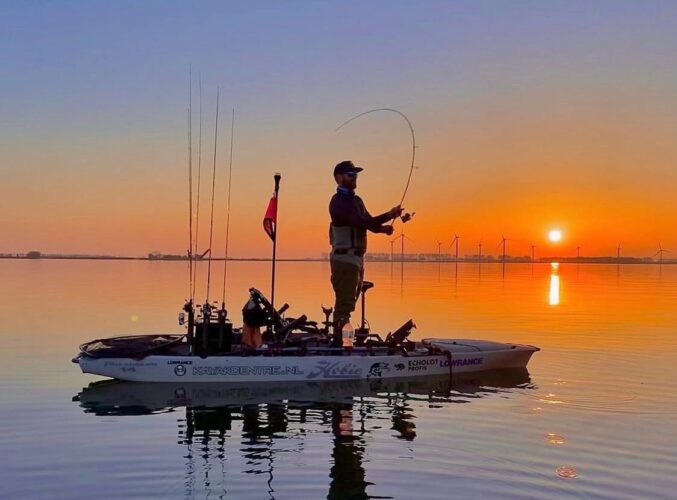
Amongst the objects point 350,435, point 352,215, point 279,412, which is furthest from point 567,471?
point 352,215

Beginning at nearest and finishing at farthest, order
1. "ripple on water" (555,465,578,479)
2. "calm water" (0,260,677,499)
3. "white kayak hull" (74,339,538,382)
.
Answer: "calm water" (0,260,677,499)
"ripple on water" (555,465,578,479)
"white kayak hull" (74,339,538,382)

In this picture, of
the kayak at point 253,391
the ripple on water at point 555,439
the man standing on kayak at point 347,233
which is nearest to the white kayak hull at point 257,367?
the kayak at point 253,391

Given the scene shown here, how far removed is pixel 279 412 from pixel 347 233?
12.3 ft

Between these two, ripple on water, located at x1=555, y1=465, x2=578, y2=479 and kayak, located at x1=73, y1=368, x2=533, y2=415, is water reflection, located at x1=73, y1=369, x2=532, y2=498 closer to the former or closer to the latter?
kayak, located at x1=73, y1=368, x2=533, y2=415

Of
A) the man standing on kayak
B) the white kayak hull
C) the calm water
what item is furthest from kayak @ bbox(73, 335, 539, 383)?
the man standing on kayak

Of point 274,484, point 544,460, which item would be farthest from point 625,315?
point 274,484

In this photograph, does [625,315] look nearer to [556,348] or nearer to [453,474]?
[556,348]

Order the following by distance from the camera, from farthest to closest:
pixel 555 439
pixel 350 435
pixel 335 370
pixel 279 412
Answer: pixel 335 370 < pixel 279 412 < pixel 350 435 < pixel 555 439

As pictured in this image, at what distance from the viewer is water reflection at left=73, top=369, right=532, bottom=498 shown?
27.4ft

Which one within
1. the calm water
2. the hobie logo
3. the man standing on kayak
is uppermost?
the man standing on kayak

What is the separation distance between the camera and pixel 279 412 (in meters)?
11.3

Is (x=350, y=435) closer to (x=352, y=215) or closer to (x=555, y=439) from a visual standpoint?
(x=555, y=439)

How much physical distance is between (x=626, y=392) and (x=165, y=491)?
9042 millimetres

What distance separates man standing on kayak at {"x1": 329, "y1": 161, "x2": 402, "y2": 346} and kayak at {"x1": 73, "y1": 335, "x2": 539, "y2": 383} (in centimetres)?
64
